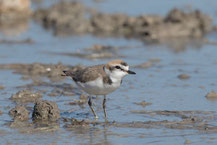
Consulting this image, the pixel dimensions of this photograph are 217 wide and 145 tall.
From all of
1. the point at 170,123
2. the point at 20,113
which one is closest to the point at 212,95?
the point at 170,123

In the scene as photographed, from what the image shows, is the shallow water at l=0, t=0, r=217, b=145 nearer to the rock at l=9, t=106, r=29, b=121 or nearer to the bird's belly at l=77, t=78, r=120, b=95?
the rock at l=9, t=106, r=29, b=121

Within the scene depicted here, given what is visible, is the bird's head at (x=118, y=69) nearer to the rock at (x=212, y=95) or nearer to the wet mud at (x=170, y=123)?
the wet mud at (x=170, y=123)

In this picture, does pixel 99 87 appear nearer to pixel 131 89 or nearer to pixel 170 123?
pixel 170 123

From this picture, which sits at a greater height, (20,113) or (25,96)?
(25,96)

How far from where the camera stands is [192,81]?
11.7 m

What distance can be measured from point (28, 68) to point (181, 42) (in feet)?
18.9

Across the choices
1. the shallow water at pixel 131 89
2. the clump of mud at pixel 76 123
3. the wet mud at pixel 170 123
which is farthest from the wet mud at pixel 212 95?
the clump of mud at pixel 76 123

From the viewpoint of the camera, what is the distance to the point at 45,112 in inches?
341

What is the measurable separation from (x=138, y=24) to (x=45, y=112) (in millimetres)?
9684

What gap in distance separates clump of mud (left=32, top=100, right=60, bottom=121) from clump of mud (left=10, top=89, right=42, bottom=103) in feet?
4.17

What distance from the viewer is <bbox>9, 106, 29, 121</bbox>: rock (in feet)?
28.5

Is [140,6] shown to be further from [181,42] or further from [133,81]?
[133,81]

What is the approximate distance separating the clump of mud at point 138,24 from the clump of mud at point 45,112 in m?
8.57

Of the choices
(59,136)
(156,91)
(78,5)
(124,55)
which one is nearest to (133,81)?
(156,91)
